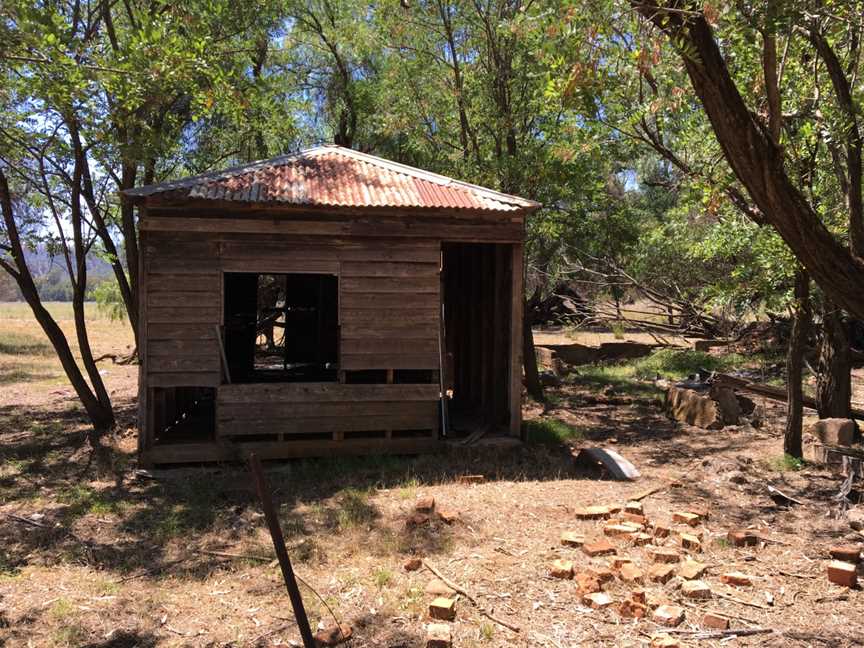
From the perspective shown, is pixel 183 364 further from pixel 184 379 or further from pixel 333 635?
pixel 333 635

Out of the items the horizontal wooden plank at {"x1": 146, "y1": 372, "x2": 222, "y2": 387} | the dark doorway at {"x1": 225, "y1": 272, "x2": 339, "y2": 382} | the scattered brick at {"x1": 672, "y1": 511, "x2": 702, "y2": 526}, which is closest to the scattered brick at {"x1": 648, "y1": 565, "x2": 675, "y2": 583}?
the scattered brick at {"x1": 672, "y1": 511, "x2": 702, "y2": 526}

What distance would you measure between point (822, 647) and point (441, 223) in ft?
21.0

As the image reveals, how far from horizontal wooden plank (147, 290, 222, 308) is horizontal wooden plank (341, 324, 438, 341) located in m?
1.69

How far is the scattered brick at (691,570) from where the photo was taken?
522 cm

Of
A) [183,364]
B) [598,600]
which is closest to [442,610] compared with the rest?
[598,600]

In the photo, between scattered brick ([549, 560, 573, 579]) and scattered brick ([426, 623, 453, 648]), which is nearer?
scattered brick ([426, 623, 453, 648])

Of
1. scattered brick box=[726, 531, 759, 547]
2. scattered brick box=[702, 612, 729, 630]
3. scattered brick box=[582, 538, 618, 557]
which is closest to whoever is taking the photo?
scattered brick box=[702, 612, 729, 630]

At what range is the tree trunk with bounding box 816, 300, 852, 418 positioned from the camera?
945 centimetres

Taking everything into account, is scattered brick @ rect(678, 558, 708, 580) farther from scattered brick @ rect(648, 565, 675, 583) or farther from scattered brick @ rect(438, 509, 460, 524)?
scattered brick @ rect(438, 509, 460, 524)

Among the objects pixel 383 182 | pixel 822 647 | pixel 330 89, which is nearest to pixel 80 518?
pixel 383 182

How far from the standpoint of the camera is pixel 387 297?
9.16 metres

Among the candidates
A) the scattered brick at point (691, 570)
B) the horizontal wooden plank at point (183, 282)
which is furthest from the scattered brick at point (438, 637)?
the horizontal wooden plank at point (183, 282)

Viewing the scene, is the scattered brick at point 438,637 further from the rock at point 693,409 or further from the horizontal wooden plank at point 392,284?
the rock at point 693,409

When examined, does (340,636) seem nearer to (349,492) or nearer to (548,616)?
(548,616)
